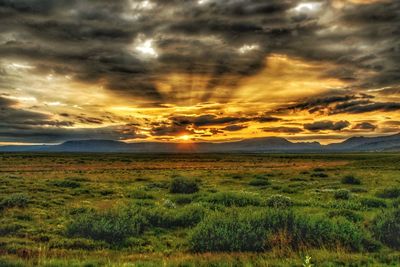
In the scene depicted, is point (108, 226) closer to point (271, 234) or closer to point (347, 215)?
point (271, 234)

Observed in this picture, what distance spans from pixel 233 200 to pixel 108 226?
34.0ft

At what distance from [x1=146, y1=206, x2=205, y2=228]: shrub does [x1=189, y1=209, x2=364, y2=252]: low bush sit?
3.36 meters

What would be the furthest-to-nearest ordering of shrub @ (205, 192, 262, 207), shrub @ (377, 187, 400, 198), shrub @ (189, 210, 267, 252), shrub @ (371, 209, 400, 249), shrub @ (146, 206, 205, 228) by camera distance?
1. shrub @ (377, 187, 400, 198)
2. shrub @ (205, 192, 262, 207)
3. shrub @ (146, 206, 205, 228)
4. shrub @ (371, 209, 400, 249)
5. shrub @ (189, 210, 267, 252)

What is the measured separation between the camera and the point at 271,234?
1241 centimetres

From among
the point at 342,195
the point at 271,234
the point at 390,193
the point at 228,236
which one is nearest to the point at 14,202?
the point at 228,236

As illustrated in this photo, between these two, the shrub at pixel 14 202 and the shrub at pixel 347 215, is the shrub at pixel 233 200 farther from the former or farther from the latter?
the shrub at pixel 14 202

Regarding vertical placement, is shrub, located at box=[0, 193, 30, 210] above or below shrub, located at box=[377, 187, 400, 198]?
above

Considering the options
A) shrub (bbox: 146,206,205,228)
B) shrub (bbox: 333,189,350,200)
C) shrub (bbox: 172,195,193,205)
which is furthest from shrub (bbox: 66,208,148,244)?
shrub (bbox: 333,189,350,200)

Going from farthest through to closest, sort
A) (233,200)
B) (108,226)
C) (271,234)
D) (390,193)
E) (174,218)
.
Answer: (390,193) → (233,200) → (174,218) → (108,226) → (271,234)

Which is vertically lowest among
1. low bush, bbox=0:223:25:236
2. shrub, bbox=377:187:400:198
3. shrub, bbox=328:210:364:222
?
shrub, bbox=377:187:400:198

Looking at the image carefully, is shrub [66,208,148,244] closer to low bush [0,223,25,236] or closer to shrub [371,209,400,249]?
low bush [0,223,25,236]

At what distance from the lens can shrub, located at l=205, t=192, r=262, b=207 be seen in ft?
71.7

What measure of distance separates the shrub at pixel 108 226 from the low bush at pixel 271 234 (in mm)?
3111

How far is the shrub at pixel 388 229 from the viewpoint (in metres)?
12.7
